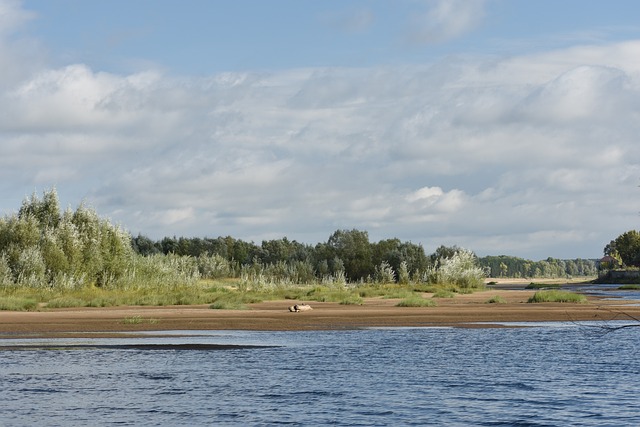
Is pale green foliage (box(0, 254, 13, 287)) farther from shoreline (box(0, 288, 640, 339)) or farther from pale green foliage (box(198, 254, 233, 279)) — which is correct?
pale green foliage (box(198, 254, 233, 279))

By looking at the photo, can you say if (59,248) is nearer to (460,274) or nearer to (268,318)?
(268,318)

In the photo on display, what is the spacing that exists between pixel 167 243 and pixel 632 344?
136850mm

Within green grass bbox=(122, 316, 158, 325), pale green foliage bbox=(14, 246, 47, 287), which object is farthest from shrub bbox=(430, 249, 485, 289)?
green grass bbox=(122, 316, 158, 325)

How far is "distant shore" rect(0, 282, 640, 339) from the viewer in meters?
42.1

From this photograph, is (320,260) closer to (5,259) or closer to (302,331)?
(5,259)

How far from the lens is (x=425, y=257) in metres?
117

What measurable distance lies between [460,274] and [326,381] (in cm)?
7150

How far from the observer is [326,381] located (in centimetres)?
2477

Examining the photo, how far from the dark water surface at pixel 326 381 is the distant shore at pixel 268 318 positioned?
19.3 ft

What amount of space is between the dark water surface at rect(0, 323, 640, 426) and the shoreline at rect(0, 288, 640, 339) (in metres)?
5.51

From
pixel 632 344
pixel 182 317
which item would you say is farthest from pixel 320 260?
pixel 632 344

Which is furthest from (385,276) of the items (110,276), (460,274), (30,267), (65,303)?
(65,303)

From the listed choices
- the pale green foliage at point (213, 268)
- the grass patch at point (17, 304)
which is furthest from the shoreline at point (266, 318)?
→ the pale green foliage at point (213, 268)

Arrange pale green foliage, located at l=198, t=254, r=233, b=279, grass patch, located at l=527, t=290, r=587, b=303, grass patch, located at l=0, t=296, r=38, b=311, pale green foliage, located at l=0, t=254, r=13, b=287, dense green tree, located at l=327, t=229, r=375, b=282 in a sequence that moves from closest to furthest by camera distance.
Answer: grass patch, located at l=0, t=296, r=38, b=311 < grass patch, located at l=527, t=290, r=587, b=303 < pale green foliage, located at l=0, t=254, r=13, b=287 < pale green foliage, located at l=198, t=254, r=233, b=279 < dense green tree, located at l=327, t=229, r=375, b=282
